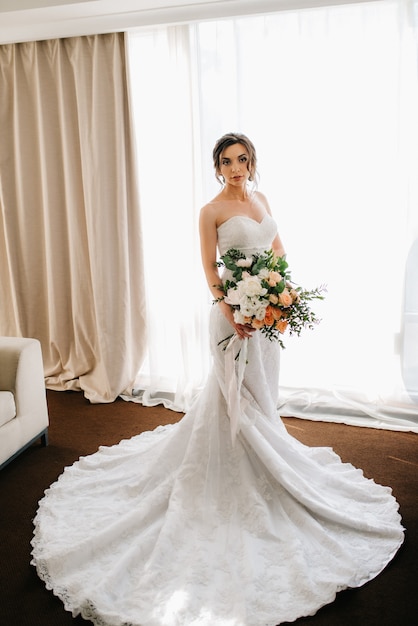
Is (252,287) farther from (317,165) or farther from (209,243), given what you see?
(317,165)

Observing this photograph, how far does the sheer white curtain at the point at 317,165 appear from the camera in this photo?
11.8 feet

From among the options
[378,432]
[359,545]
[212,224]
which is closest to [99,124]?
[212,224]

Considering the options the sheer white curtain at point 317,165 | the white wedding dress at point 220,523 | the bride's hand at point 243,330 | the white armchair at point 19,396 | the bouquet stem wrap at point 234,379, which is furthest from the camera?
the sheer white curtain at point 317,165

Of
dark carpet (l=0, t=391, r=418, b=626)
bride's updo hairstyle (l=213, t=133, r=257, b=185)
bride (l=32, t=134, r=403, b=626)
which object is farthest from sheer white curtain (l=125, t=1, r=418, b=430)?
bride's updo hairstyle (l=213, t=133, r=257, b=185)


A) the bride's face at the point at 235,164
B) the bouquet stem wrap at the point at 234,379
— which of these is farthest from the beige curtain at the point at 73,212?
the bouquet stem wrap at the point at 234,379

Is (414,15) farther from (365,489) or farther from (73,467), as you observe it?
(73,467)

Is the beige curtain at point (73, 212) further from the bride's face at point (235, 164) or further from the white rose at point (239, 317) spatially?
the white rose at point (239, 317)

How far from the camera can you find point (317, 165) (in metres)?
3.80

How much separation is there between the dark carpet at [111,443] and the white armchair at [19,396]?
18cm

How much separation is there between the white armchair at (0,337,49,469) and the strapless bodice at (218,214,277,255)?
143 centimetres

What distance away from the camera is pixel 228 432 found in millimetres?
2662

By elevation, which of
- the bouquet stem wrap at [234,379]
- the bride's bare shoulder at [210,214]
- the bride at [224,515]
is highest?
the bride's bare shoulder at [210,214]

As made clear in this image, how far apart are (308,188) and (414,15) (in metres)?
1.23

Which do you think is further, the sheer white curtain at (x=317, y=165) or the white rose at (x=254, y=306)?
the sheer white curtain at (x=317, y=165)
